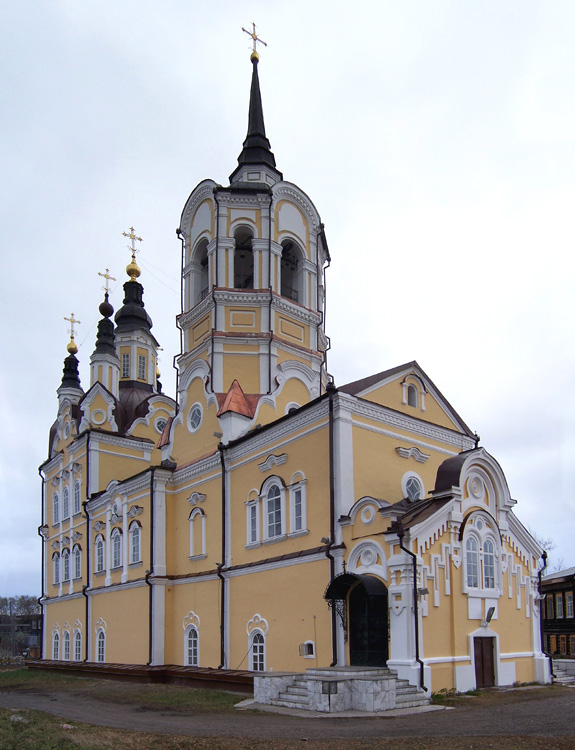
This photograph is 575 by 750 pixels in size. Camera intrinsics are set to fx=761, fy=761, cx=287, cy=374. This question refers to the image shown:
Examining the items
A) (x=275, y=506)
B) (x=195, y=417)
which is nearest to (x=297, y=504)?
(x=275, y=506)

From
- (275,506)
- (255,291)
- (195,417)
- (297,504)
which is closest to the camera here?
(297,504)

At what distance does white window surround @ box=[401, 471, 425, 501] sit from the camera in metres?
19.4

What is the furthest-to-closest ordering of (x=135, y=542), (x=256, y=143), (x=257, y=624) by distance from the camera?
(x=256, y=143) < (x=135, y=542) < (x=257, y=624)

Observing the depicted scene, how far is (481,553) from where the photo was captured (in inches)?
701

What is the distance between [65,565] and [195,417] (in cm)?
1338

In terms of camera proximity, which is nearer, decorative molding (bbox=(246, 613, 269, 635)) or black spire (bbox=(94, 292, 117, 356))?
decorative molding (bbox=(246, 613, 269, 635))

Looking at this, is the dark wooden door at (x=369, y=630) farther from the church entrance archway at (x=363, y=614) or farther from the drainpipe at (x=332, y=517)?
the drainpipe at (x=332, y=517)

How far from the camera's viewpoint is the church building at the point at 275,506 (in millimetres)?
16672

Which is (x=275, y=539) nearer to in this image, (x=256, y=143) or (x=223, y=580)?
(x=223, y=580)

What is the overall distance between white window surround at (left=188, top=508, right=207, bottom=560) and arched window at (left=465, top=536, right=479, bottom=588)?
8664mm

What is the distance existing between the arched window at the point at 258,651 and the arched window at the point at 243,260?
11.8m

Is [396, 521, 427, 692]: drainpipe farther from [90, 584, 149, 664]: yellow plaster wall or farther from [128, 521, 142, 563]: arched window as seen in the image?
[128, 521, 142, 563]: arched window

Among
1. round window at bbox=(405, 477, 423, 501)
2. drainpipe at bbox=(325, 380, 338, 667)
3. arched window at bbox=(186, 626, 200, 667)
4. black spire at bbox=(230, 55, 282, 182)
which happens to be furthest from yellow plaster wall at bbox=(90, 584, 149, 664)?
black spire at bbox=(230, 55, 282, 182)

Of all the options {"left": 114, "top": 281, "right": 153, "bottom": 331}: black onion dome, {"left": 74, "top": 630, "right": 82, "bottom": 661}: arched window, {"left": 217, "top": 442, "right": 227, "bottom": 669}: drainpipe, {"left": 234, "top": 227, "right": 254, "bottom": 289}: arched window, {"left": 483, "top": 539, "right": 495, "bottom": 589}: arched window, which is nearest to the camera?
{"left": 483, "top": 539, "right": 495, "bottom": 589}: arched window
